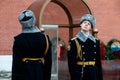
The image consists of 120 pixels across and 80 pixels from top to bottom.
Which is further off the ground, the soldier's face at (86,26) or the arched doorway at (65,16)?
the arched doorway at (65,16)

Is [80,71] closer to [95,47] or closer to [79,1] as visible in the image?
[95,47]

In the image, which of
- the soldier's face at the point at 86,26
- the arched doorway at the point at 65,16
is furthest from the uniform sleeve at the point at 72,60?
the arched doorway at the point at 65,16

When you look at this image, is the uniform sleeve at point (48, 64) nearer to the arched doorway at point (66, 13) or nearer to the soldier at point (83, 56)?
the soldier at point (83, 56)

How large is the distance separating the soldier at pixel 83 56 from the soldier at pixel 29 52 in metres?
0.52

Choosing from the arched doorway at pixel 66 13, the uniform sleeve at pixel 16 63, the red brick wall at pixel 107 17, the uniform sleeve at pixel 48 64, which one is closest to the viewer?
the uniform sleeve at pixel 16 63

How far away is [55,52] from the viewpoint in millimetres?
7238

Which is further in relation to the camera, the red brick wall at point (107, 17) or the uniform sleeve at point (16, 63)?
the red brick wall at point (107, 17)

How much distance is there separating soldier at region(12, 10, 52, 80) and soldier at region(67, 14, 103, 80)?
0.52m

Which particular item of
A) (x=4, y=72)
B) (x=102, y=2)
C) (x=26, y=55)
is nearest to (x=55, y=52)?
(x=26, y=55)

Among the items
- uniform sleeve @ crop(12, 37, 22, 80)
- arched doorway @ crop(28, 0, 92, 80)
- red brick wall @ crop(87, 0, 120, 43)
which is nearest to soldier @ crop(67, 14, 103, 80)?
uniform sleeve @ crop(12, 37, 22, 80)

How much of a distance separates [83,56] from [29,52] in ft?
2.98

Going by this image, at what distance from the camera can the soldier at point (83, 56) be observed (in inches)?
222

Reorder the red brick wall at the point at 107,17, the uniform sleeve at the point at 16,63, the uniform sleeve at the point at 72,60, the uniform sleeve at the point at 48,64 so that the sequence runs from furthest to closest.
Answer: the red brick wall at the point at 107,17 < the uniform sleeve at the point at 72,60 < the uniform sleeve at the point at 48,64 < the uniform sleeve at the point at 16,63

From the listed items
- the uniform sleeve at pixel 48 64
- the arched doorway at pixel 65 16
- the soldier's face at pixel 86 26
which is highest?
the arched doorway at pixel 65 16
